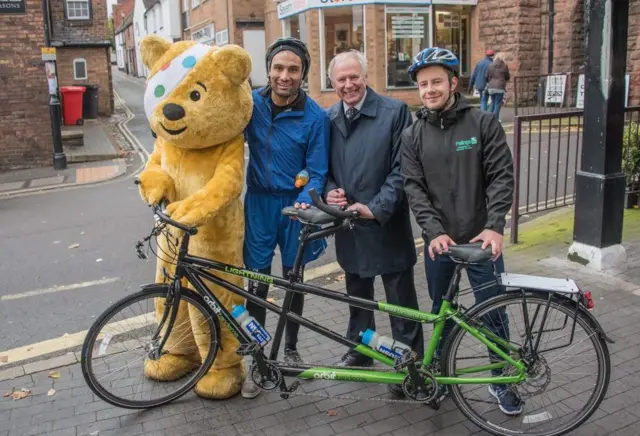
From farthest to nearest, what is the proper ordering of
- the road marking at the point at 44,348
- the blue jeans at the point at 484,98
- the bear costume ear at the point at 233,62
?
the blue jeans at the point at 484,98
the road marking at the point at 44,348
the bear costume ear at the point at 233,62

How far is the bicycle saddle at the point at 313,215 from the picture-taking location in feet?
11.1

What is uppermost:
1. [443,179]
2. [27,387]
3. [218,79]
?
[218,79]

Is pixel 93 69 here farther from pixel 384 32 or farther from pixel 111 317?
pixel 111 317

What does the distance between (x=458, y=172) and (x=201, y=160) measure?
4.70ft

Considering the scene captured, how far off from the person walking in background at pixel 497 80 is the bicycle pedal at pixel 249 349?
1394cm

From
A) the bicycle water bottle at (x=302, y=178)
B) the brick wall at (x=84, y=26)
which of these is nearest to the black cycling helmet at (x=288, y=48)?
the bicycle water bottle at (x=302, y=178)

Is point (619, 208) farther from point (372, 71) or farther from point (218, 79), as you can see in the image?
point (372, 71)

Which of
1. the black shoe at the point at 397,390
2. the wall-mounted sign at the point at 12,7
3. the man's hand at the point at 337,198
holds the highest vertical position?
the wall-mounted sign at the point at 12,7

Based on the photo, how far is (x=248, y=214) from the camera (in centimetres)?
392

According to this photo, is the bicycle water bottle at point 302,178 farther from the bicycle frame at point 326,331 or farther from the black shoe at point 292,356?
the black shoe at point 292,356

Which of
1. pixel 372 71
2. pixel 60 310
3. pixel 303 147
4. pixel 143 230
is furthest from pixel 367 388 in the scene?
pixel 372 71

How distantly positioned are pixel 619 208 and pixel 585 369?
8.29ft

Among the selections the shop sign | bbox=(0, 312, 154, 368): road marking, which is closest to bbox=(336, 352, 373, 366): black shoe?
bbox=(0, 312, 154, 368): road marking

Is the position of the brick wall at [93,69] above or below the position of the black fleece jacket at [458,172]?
above
